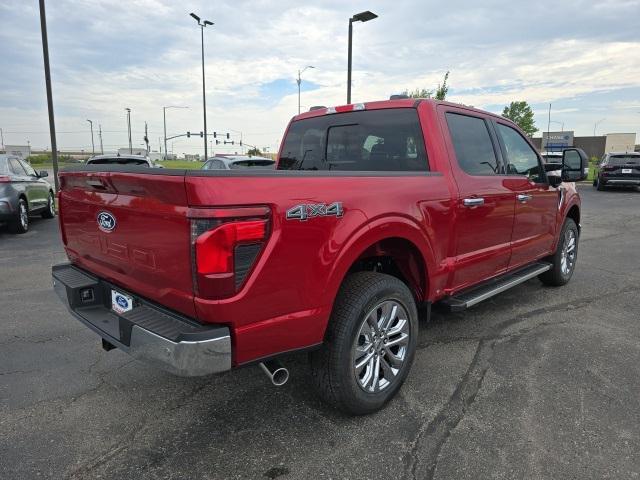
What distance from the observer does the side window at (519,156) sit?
430 centimetres

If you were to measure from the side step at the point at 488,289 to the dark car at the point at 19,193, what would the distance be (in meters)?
8.48

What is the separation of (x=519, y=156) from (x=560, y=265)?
1.68 meters

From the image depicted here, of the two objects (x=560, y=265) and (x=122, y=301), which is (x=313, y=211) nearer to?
(x=122, y=301)

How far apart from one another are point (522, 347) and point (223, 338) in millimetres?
2742

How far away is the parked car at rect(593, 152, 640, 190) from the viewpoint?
1894cm

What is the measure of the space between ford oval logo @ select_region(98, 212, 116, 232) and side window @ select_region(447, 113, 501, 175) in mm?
2430

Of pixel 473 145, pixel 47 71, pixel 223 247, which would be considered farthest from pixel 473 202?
pixel 47 71

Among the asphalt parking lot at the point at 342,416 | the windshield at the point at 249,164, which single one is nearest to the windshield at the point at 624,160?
the windshield at the point at 249,164

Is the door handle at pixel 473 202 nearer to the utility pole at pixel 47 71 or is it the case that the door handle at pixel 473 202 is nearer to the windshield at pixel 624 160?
the utility pole at pixel 47 71

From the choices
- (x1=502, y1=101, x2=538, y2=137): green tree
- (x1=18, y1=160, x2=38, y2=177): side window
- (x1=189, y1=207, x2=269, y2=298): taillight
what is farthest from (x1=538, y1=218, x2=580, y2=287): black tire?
(x1=502, y1=101, x2=538, y2=137): green tree

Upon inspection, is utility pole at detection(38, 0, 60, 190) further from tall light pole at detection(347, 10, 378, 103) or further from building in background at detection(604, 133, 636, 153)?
building in background at detection(604, 133, 636, 153)

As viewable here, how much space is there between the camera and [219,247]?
2.01m

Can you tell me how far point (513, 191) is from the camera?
4074mm

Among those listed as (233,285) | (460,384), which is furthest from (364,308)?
(460,384)
